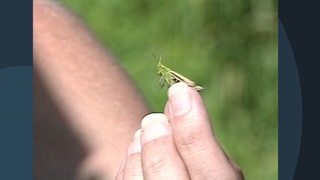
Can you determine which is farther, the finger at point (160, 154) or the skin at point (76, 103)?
the skin at point (76, 103)

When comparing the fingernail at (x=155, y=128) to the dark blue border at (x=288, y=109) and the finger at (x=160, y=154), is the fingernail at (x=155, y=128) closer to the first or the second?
the finger at (x=160, y=154)

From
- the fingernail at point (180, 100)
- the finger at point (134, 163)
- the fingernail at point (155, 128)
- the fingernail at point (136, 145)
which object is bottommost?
the finger at point (134, 163)

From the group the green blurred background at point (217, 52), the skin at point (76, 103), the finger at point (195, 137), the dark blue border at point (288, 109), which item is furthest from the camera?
the green blurred background at point (217, 52)

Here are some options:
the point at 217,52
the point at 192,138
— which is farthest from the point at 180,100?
the point at 217,52

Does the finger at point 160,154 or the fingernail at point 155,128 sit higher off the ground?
the fingernail at point 155,128

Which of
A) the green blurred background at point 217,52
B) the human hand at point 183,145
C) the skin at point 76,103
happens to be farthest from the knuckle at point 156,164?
the green blurred background at point 217,52

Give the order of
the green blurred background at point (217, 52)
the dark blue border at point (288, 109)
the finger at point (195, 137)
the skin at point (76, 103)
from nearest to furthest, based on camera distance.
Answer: the finger at point (195, 137) < the skin at point (76, 103) < the dark blue border at point (288, 109) < the green blurred background at point (217, 52)

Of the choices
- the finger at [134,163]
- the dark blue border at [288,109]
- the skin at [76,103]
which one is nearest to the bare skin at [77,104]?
the skin at [76,103]
